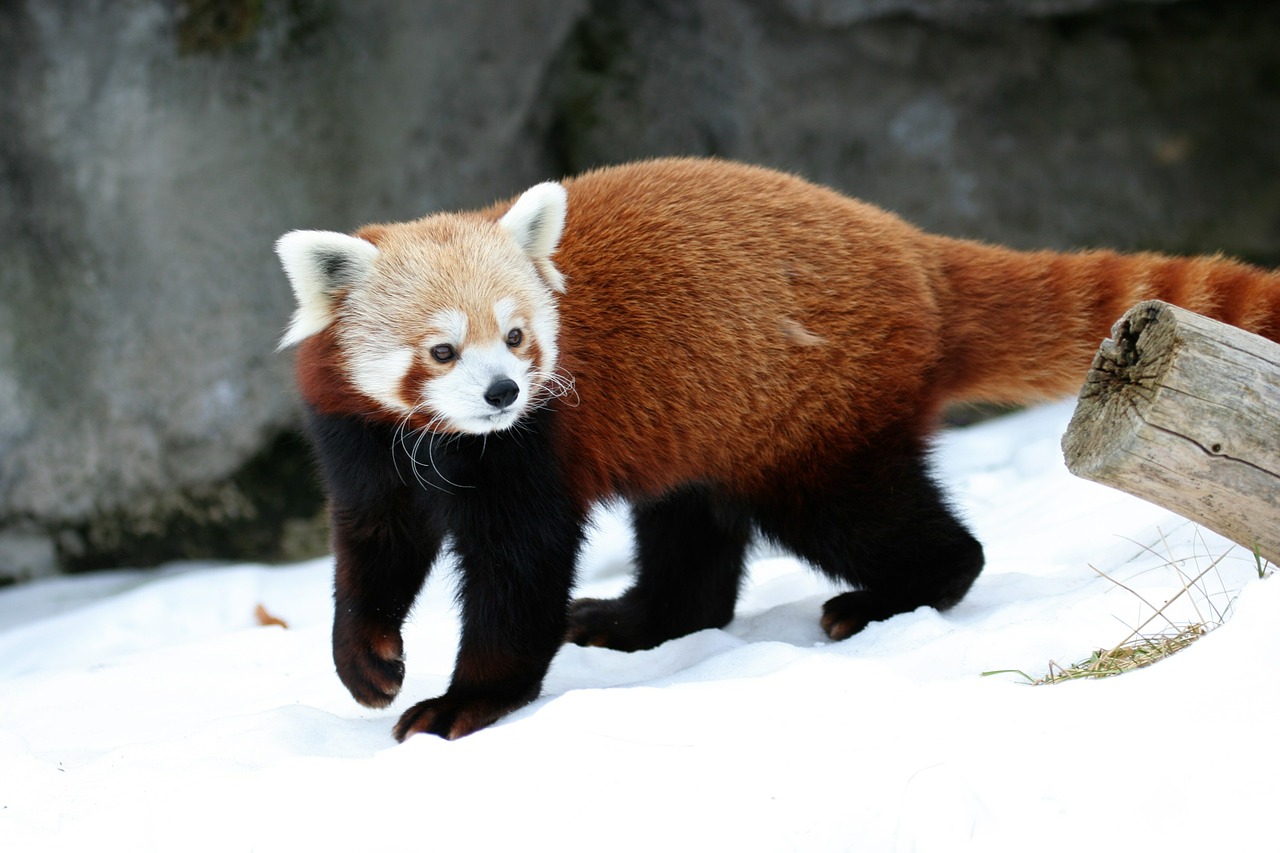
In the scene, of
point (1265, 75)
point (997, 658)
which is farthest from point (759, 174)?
point (1265, 75)

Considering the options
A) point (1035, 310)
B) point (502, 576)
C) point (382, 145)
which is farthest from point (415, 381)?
point (382, 145)

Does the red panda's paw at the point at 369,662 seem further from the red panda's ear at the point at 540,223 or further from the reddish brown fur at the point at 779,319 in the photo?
the red panda's ear at the point at 540,223

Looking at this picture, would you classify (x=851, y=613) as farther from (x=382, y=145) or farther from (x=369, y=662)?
(x=382, y=145)

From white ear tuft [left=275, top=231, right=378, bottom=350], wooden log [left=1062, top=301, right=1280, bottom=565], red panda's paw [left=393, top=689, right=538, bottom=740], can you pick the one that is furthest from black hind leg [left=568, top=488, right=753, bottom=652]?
wooden log [left=1062, top=301, right=1280, bottom=565]

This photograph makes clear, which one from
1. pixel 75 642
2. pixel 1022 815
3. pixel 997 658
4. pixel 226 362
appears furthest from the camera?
pixel 226 362

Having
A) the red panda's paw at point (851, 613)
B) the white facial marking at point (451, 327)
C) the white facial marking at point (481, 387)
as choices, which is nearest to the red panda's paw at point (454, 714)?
the white facial marking at point (481, 387)

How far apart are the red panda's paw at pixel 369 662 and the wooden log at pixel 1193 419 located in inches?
79.0

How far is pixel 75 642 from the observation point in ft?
16.2

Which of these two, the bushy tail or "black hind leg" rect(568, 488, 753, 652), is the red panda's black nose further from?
the bushy tail

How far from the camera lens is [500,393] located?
2.97 m

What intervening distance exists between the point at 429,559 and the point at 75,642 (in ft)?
7.22

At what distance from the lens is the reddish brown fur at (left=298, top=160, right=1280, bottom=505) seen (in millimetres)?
3574

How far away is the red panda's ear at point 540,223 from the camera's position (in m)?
3.33

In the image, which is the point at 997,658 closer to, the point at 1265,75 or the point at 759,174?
the point at 759,174
